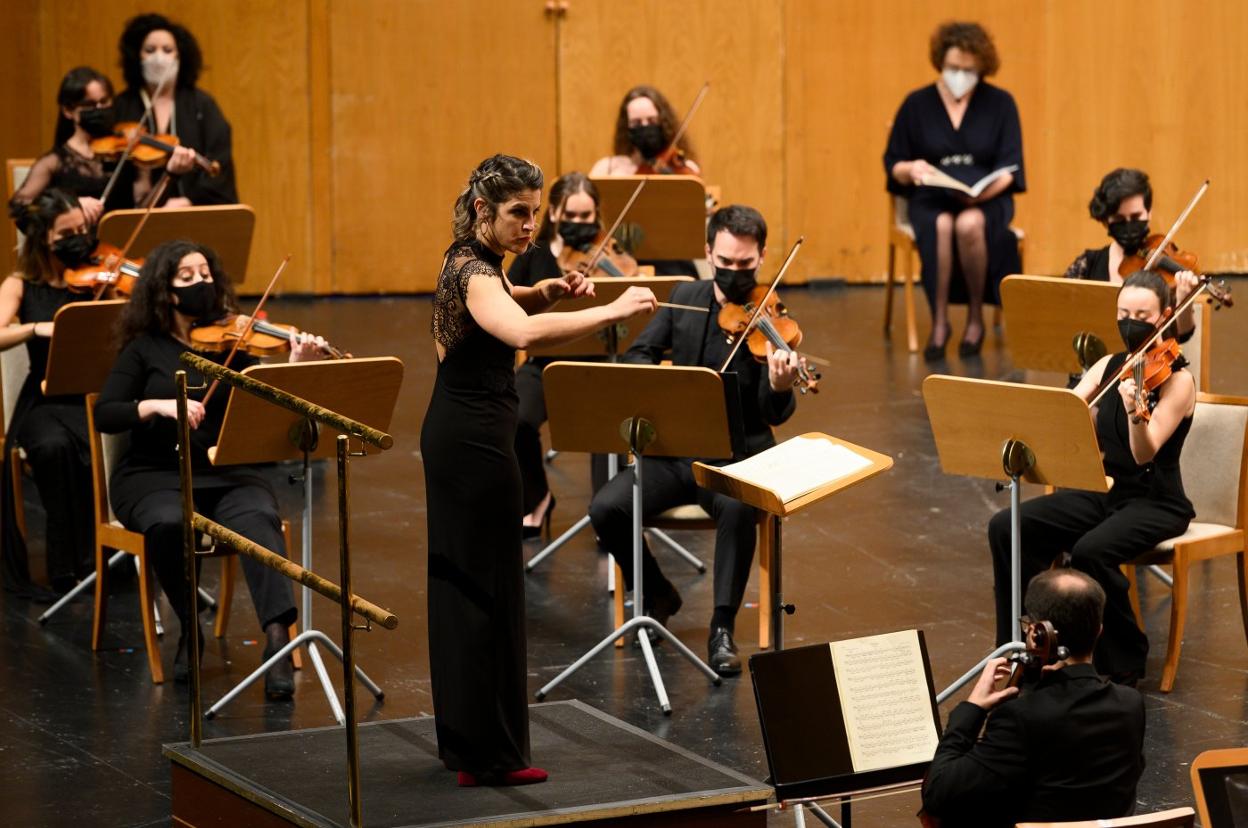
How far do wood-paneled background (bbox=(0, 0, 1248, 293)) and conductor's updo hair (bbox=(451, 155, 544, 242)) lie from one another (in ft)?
21.8

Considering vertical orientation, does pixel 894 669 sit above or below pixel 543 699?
above

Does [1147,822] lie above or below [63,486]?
above

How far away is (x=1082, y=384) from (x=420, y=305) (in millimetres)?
5524

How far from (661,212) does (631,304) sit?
3357 mm

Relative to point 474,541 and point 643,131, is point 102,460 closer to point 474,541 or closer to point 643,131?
point 474,541

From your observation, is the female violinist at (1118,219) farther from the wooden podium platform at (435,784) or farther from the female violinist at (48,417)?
the female violinist at (48,417)

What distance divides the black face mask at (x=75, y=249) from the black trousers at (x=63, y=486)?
1.69ft

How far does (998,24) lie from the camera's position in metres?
10.3

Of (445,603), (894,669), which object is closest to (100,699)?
(445,603)

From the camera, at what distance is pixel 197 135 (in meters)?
7.52

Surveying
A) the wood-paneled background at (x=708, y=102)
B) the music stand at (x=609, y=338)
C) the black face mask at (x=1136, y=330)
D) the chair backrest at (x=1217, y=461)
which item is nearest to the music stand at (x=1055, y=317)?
the chair backrest at (x=1217, y=461)

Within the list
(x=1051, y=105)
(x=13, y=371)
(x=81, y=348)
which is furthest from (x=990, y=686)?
(x=1051, y=105)

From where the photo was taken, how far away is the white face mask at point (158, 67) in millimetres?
7512

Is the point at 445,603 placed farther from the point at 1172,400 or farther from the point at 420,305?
the point at 420,305
